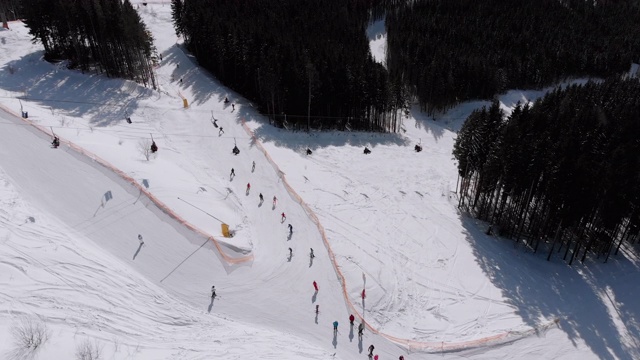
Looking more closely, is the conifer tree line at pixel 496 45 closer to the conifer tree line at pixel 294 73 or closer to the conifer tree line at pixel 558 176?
the conifer tree line at pixel 294 73

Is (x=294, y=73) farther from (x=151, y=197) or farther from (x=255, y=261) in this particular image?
(x=255, y=261)

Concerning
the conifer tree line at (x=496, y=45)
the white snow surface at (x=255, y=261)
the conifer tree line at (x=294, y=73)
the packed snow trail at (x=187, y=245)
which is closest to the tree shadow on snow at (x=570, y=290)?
the white snow surface at (x=255, y=261)

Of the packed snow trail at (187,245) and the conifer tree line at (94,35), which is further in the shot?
the conifer tree line at (94,35)

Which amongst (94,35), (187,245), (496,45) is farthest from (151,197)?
(496,45)

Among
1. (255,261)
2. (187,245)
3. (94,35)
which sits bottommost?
(255,261)

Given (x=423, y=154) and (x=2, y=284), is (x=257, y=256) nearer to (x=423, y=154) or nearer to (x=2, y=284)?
(x=2, y=284)

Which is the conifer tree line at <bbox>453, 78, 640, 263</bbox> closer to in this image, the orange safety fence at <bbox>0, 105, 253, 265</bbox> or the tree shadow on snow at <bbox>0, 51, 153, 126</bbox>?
the orange safety fence at <bbox>0, 105, 253, 265</bbox>

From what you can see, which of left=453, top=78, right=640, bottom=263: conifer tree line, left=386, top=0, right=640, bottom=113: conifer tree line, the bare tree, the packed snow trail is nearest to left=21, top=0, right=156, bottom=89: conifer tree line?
the bare tree
